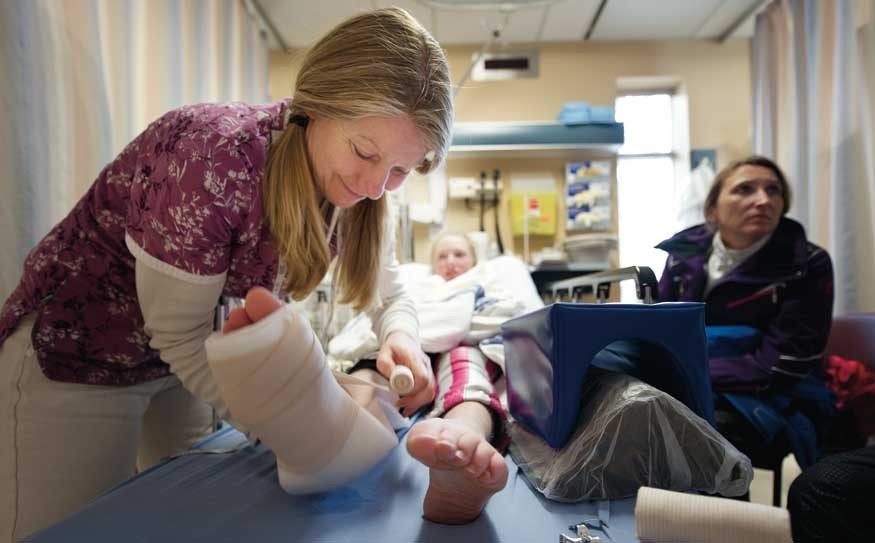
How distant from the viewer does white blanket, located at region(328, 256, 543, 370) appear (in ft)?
4.69

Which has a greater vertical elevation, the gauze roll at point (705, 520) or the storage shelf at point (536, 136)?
the storage shelf at point (536, 136)

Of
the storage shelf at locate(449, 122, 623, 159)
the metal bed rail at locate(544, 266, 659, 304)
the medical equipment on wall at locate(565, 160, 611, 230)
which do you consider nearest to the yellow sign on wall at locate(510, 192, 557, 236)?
the medical equipment on wall at locate(565, 160, 611, 230)

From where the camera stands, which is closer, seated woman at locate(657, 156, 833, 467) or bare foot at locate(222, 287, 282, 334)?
bare foot at locate(222, 287, 282, 334)

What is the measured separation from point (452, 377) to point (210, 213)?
1.94ft

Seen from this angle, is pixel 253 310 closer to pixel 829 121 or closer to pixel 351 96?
pixel 351 96

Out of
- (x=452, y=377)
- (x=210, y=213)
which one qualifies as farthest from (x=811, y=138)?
(x=210, y=213)

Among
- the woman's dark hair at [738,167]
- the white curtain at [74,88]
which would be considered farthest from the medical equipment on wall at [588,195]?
the white curtain at [74,88]

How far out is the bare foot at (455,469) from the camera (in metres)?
0.65

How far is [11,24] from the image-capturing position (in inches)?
47.4

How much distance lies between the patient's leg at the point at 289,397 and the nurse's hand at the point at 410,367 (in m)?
0.15

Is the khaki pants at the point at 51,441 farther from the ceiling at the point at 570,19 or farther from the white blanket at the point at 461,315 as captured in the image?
the ceiling at the point at 570,19

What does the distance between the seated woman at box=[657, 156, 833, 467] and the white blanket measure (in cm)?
52

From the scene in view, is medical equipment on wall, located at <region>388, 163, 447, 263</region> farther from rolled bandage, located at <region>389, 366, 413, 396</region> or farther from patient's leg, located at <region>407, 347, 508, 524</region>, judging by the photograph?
patient's leg, located at <region>407, 347, 508, 524</region>

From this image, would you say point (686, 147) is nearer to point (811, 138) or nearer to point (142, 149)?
point (811, 138)
